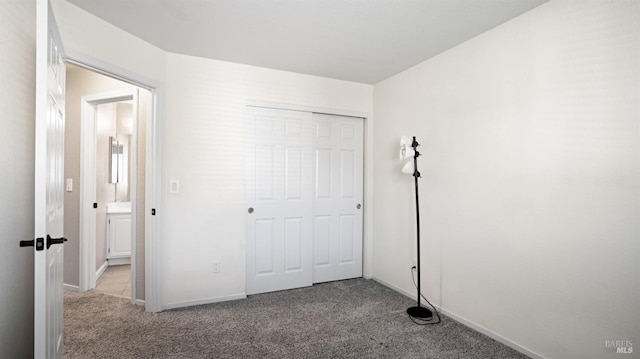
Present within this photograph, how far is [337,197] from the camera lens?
3818 mm

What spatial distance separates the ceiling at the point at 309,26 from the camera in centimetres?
212

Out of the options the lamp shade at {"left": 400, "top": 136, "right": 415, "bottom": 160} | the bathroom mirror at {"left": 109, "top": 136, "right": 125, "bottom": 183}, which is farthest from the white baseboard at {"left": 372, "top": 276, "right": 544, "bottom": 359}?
the bathroom mirror at {"left": 109, "top": 136, "right": 125, "bottom": 183}

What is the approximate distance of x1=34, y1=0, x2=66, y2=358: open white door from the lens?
1362mm

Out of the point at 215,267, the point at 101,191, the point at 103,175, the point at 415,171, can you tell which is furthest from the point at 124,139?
the point at 415,171

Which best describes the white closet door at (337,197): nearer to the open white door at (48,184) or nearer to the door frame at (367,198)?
the door frame at (367,198)

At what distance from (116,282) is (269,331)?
2356mm

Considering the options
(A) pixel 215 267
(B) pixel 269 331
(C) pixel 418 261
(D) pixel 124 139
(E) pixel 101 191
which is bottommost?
(B) pixel 269 331

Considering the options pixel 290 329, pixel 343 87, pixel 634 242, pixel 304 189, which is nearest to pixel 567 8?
pixel 634 242

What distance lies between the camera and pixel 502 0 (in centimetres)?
204

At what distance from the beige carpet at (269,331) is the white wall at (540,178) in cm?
42

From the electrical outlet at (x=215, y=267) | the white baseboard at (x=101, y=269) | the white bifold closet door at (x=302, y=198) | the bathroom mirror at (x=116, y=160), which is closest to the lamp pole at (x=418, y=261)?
the white bifold closet door at (x=302, y=198)

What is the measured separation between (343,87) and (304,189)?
1.36m

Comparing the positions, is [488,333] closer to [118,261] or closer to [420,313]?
[420,313]

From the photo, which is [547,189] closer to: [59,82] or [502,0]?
[502,0]
